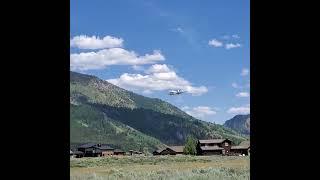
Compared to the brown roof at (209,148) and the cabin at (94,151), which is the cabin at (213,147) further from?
the cabin at (94,151)

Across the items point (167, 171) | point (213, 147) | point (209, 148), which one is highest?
point (167, 171)

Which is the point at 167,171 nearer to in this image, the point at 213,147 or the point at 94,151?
the point at 213,147

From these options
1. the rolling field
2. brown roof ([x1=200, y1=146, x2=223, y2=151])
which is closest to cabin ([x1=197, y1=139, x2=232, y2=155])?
brown roof ([x1=200, y1=146, x2=223, y2=151])

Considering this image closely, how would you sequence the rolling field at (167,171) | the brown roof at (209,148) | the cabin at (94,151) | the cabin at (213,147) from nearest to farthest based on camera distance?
the rolling field at (167,171), the cabin at (213,147), the brown roof at (209,148), the cabin at (94,151)

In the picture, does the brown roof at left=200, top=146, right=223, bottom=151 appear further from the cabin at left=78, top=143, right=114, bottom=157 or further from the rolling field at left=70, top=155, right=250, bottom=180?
the rolling field at left=70, top=155, right=250, bottom=180

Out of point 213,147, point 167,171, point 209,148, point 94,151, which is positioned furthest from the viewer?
point 94,151

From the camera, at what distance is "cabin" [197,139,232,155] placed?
230 ft

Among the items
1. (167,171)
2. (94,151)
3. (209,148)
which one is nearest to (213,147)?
(209,148)

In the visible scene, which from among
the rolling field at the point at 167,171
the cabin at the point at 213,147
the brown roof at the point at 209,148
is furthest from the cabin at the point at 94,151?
the rolling field at the point at 167,171

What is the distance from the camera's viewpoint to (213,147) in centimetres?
7238

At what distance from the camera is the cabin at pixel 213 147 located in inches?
2764
